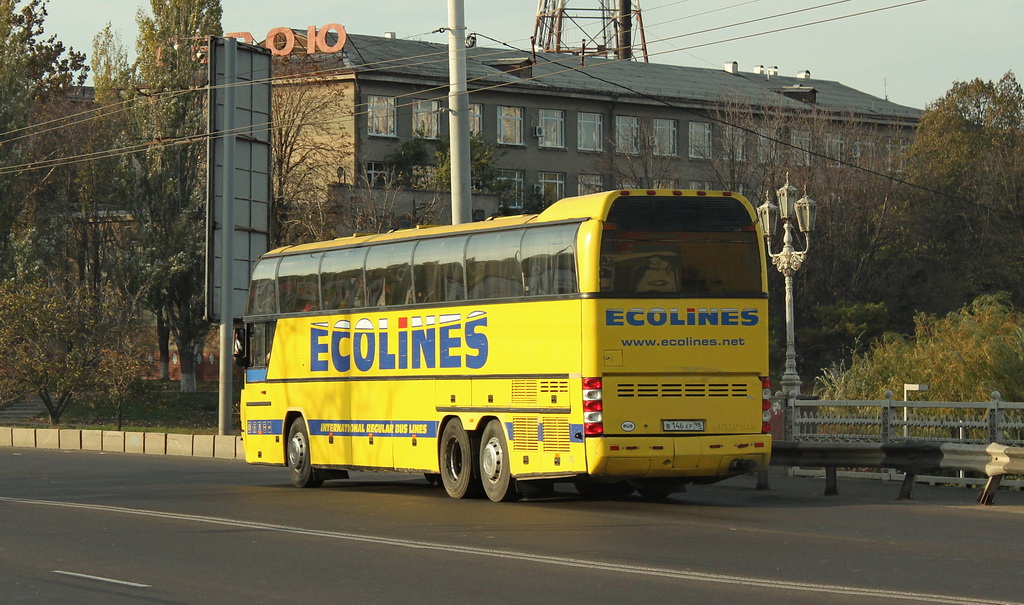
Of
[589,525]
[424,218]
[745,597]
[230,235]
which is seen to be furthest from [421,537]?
[424,218]

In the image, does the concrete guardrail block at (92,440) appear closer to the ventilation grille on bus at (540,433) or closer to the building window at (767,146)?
the ventilation grille on bus at (540,433)

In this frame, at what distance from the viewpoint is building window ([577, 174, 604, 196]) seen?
A: 7350cm

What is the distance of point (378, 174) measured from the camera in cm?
6569

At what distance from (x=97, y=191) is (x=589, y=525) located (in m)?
49.8

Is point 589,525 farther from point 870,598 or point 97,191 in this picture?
point 97,191

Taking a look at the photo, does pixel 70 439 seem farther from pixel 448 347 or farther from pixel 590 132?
pixel 590 132

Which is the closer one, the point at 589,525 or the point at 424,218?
the point at 589,525

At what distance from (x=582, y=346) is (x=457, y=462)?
10.8ft

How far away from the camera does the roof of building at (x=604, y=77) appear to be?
70.8 metres

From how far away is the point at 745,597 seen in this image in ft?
34.3

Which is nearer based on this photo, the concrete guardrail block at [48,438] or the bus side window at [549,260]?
the bus side window at [549,260]

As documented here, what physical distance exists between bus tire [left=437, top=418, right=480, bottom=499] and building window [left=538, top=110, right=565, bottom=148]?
185 ft

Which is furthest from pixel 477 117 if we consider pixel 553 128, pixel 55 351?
pixel 55 351

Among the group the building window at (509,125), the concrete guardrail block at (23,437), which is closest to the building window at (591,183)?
the building window at (509,125)
